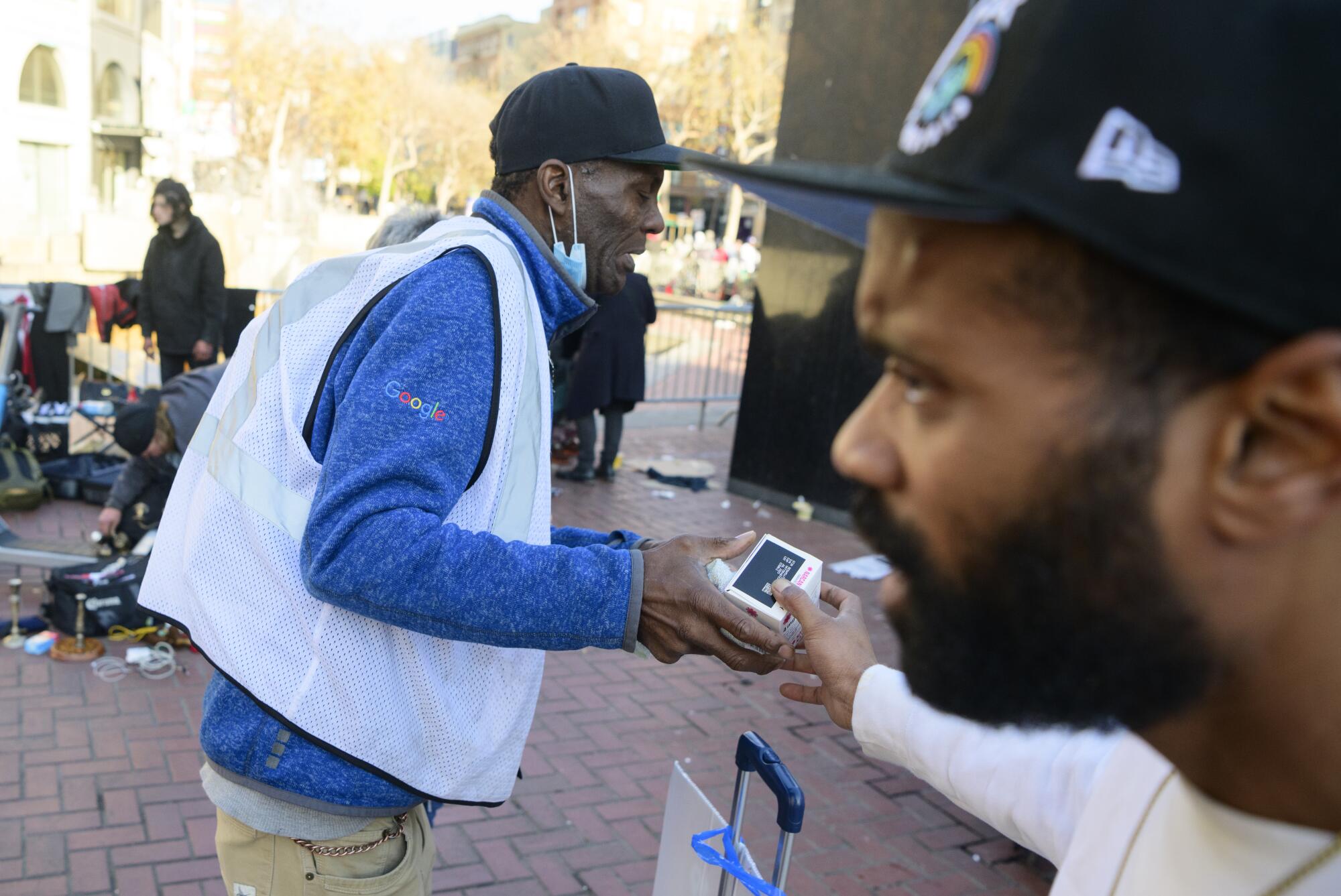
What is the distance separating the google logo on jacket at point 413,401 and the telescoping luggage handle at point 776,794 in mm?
994

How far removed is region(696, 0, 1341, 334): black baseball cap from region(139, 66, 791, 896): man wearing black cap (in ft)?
3.12

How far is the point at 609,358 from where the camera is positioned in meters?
9.35

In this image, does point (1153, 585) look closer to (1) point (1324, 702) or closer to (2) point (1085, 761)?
(1) point (1324, 702)

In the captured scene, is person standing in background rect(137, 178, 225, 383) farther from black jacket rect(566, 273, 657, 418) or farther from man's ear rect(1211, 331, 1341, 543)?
man's ear rect(1211, 331, 1341, 543)

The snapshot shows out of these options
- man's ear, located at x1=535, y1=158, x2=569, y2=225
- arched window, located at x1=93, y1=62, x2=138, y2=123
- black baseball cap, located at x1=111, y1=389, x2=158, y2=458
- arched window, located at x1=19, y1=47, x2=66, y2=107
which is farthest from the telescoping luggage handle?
arched window, located at x1=93, y1=62, x2=138, y2=123

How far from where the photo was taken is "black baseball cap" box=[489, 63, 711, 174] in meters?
2.16

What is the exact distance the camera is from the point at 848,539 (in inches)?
345

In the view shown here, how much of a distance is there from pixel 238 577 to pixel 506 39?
322 ft

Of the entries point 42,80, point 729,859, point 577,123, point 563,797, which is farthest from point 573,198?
point 42,80

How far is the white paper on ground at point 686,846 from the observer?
88.7 inches

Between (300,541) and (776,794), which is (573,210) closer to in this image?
(300,541)

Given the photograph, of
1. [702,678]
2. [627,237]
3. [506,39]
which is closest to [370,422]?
[627,237]

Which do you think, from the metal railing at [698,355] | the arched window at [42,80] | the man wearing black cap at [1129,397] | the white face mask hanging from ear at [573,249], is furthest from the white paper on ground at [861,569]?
the arched window at [42,80]

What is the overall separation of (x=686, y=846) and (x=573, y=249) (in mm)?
1322
